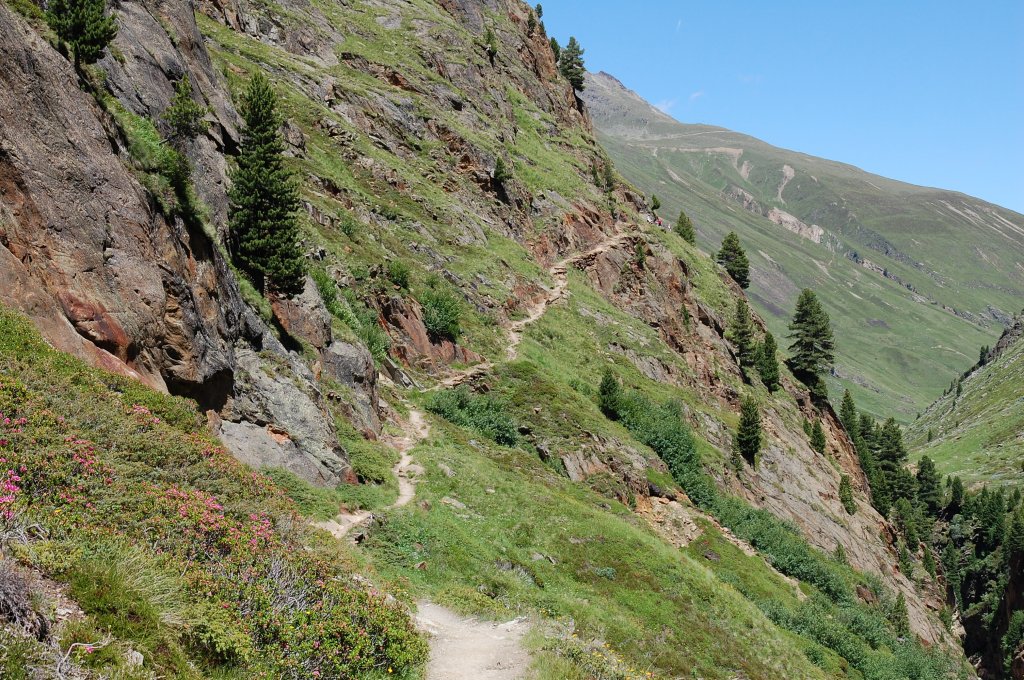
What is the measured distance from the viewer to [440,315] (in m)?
40.3

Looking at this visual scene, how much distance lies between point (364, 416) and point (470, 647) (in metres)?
15.5

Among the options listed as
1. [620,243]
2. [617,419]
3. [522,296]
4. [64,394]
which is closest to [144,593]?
[64,394]

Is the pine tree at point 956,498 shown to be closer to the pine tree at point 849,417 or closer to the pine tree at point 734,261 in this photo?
the pine tree at point 849,417

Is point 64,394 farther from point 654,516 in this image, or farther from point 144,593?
point 654,516

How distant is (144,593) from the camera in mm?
8133

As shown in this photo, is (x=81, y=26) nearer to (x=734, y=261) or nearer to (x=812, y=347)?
(x=812, y=347)

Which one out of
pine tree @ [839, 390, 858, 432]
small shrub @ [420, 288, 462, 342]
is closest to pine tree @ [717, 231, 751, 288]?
pine tree @ [839, 390, 858, 432]

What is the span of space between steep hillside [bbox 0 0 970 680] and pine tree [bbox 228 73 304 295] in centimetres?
85

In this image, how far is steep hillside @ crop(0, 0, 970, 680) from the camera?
10.3 meters

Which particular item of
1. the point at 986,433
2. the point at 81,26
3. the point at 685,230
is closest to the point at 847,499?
the point at 685,230

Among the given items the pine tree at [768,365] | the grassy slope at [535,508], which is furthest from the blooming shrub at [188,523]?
the pine tree at [768,365]

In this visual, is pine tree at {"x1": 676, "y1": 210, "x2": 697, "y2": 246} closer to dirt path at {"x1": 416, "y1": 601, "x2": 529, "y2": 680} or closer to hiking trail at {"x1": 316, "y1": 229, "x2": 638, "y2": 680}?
hiking trail at {"x1": 316, "y1": 229, "x2": 638, "y2": 680}

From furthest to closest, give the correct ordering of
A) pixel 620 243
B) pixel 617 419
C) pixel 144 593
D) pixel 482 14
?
pixel 482 14 → pixel 620 243 → pixel 617 419 → pixel 144 593

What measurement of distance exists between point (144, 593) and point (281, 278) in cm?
2050
